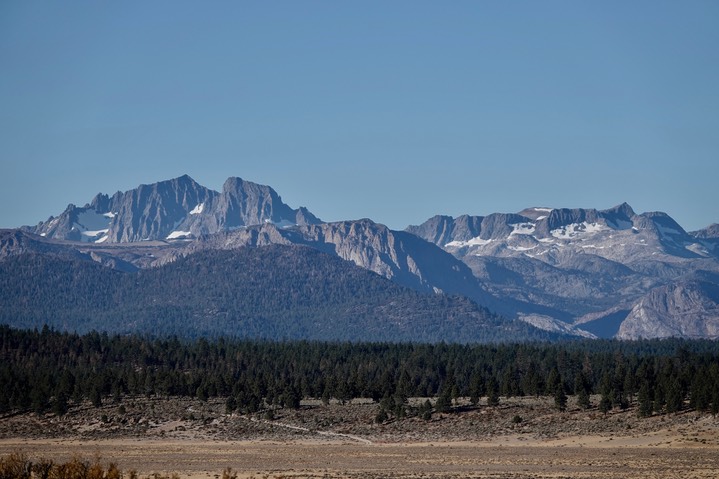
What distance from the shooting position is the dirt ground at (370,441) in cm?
9388

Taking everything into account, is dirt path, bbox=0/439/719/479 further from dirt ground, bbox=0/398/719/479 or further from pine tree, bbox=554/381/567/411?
pine tree, bbox=554/381/567/411

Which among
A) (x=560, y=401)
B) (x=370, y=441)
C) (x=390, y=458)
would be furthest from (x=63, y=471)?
(x=560, y=401)

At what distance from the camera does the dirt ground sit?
308 feet

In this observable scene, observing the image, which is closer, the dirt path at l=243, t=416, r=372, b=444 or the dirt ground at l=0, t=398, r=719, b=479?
the dirt ground at l=0, t=398, r=719, b=479

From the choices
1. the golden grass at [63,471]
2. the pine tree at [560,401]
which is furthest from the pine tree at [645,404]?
the golden grass at [63,471]

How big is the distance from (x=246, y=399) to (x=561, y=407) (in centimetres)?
4057

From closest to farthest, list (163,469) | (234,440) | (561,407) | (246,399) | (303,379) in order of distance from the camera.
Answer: (163,469), (234,440), (561,407), (246,399), (303,379)

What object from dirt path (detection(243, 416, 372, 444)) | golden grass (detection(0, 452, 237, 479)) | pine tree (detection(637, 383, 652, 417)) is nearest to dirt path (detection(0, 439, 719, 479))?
dirt path (detection(243, 416, 372, 444))

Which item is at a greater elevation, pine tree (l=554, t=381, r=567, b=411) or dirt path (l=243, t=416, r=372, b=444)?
pine tree (l=554, t=381, r=567, b=411)

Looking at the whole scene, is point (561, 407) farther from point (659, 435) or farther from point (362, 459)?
point (362, 459)

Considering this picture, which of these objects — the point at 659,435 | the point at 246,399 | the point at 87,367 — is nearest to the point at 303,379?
the point at 246,399

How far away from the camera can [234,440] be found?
415 ft

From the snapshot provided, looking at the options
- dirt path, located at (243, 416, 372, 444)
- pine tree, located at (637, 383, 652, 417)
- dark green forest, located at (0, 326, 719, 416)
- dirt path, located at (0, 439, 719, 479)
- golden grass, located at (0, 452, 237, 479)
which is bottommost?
dirt path, located at (0, 439, 719, 479)

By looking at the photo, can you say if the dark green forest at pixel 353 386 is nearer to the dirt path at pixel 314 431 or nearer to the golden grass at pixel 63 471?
the dirt path at pixel 314 431
